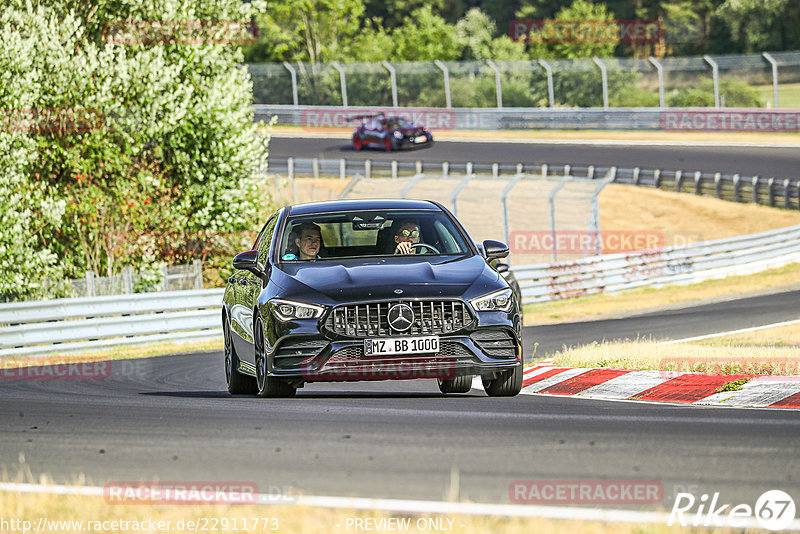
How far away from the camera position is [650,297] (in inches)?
1151

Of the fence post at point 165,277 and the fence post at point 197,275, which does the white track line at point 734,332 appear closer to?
the fence post at point 197,275

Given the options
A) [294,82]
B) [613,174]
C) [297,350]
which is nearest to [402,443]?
[297,350]

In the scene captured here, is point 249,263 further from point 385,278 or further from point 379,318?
point 379,318

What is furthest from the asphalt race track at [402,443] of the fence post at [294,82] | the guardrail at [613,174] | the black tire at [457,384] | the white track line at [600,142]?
the fence post at [294,82]

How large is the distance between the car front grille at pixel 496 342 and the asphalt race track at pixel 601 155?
1459 inches

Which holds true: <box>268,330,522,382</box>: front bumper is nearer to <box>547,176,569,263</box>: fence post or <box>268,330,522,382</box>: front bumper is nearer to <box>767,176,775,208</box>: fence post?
<box>547,176,569,263</box>: fence post

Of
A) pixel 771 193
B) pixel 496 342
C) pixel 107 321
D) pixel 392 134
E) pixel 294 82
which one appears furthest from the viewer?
pixel 294 82

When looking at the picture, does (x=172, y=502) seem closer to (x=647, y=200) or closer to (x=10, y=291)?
(x=10, y=291)

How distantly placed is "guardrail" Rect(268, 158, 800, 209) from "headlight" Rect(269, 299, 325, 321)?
3524 centimetres

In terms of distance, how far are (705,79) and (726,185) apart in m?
15.9

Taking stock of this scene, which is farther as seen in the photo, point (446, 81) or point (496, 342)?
point (446, 81)

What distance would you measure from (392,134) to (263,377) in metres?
43.4

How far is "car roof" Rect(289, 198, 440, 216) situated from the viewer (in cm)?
1044

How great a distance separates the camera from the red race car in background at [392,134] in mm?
52438
